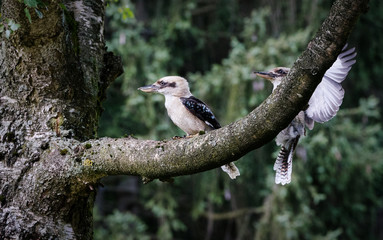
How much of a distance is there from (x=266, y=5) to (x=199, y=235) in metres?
4.53

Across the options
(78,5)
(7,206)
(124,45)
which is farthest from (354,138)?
(7,206)

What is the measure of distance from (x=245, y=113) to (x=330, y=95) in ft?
11.3

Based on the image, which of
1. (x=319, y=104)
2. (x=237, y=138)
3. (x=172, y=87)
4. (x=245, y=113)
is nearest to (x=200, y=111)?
(x=172, y=87)

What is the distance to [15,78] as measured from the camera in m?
2.72

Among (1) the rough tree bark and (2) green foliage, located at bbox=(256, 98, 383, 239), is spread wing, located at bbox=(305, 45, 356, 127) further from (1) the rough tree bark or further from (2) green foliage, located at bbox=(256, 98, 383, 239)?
(2) green foliage, located at bbox=(256, 98, 383, 239)

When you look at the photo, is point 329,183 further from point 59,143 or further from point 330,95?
point 59,143

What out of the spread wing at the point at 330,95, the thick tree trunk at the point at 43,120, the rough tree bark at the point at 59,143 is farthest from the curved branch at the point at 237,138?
the spread wing at the point at 330,95

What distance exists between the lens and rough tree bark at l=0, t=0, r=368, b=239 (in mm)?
2227

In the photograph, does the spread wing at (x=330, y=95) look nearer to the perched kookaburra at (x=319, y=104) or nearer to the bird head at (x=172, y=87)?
the perched kookaburra at (x=319, y=104)

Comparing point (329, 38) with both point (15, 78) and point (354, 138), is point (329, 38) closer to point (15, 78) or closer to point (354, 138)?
point (15, 78)

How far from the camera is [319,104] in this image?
10.4ft

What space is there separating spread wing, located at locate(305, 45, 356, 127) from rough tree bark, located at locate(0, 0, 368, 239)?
1131 millimetres

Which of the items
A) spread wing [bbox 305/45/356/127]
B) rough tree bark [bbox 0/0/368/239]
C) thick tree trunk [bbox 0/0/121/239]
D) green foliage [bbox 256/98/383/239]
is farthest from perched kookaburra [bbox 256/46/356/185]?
green foliage [bbox 256/98/383/239]

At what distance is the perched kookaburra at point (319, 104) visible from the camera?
10.1 feet
